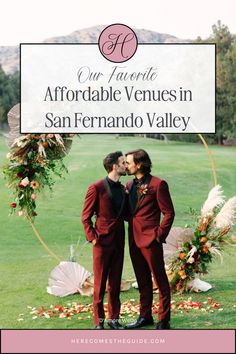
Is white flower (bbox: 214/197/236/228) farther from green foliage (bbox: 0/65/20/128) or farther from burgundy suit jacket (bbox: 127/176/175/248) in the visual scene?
green foliage (bbox: 0/65/20/128)

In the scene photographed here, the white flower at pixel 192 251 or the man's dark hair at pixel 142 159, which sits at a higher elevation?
the man's dark hair at pixel 142 159

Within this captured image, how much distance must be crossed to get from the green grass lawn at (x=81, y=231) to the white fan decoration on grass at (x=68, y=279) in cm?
9

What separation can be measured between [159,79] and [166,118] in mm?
391

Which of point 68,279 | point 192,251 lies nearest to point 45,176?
point 68,279

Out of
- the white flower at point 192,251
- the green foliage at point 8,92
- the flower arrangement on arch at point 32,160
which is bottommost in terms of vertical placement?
the white flower at point 192,251

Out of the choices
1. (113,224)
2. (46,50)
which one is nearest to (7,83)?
(46,50)

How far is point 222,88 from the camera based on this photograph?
2053cm

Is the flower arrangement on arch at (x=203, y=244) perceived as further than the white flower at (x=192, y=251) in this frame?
No

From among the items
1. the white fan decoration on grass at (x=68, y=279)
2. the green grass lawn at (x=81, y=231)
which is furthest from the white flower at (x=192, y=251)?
the white fan decoration on grass at (x=68, y=279)

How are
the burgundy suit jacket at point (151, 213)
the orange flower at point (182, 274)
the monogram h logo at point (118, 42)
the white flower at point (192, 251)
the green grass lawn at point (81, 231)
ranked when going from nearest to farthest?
the burgundy suit jacket at point (151, 213) < the monogram h logo at point (118, 42) < the green grass lawn at point (81, 231) < the white flower at point (192, 251) < the orange flower at point (182, 274)

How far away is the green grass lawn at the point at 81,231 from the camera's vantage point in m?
7.27

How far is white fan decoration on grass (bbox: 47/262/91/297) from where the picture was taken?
25.8 ft

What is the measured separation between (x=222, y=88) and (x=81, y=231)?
31.1ft

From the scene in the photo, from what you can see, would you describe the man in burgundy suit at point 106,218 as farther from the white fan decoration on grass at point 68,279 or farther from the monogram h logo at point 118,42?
the white fan decoration on grass at point 68,279
